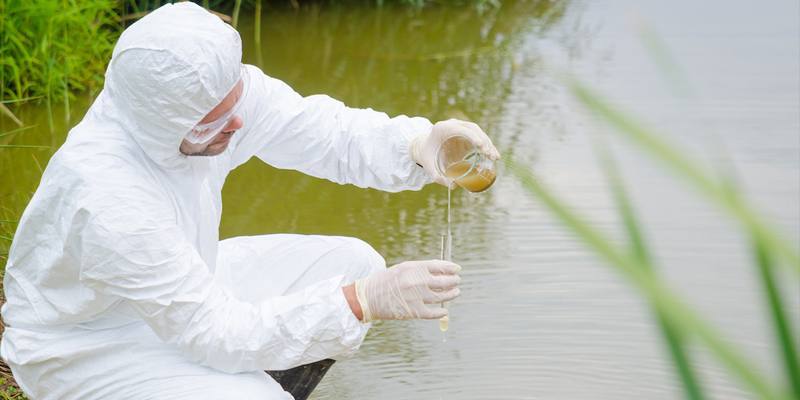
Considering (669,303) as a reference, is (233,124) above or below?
above

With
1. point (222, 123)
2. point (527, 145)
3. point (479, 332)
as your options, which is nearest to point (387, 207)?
point (527, 145)

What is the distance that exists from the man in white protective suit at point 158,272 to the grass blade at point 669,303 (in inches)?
51.2

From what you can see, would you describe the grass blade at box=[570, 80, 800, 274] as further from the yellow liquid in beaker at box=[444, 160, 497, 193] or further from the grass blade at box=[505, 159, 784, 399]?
the yellow liquid in beaker at box=[444, 160, 497, 193]

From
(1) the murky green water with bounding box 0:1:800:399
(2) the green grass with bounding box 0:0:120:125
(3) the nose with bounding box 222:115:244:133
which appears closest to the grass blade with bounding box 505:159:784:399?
(1) the murky green water with bounding box 0:1:800:399

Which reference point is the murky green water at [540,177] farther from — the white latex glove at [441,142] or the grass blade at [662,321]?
the white latex glove at [441,142]

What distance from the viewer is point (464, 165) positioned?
2.47 m

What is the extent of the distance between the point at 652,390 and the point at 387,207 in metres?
1.41

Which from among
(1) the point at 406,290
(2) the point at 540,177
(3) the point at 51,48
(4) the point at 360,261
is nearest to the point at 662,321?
(1) the point at 406,290

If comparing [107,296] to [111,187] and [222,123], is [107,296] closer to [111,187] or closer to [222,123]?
[111,187]

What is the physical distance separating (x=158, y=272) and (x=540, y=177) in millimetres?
2166

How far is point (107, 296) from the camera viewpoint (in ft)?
6.96

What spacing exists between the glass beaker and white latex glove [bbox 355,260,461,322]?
0.35 metres

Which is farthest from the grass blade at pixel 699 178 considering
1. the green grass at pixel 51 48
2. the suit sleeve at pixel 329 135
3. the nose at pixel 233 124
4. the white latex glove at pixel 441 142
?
the green grass at pixel 51 48

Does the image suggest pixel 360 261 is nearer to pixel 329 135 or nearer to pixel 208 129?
pixel 329 135
